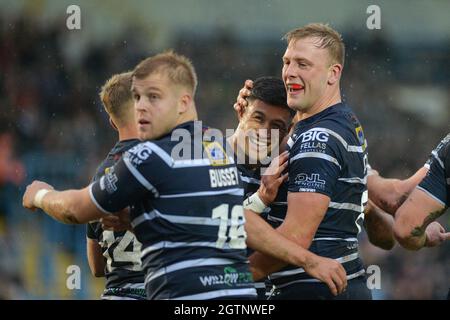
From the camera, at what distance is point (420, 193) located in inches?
226

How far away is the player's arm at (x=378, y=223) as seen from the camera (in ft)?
20.4

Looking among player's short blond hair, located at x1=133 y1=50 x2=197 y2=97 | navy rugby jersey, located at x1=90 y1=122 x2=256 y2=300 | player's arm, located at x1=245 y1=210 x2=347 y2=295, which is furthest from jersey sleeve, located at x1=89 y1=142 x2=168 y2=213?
player's arm, located at x1=245 y1=210 x2=347 y2=295

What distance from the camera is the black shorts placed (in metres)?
5.23

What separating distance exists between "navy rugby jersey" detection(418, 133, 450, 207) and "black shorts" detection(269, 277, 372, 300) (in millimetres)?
729

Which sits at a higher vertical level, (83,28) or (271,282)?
(83,28)

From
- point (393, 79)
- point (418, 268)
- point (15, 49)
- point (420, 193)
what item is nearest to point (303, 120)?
point (420, 193)

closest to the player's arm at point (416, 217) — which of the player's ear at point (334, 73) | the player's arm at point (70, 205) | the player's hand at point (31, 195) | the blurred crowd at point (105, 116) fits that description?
the player's ear at point (334, 73)

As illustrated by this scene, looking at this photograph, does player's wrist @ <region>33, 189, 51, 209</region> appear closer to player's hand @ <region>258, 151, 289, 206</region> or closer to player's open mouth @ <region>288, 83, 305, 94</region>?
player's hand @ <region>258, 151, 289, 206</region>

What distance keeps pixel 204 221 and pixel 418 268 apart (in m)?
9.50

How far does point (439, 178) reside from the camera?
561 cm

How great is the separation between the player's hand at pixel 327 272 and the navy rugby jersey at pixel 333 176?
0.24 meters

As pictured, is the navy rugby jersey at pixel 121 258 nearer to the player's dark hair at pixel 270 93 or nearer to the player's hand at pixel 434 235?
the player's dark hair at pixel 270 93

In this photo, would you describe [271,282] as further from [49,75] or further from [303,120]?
[49,75]
